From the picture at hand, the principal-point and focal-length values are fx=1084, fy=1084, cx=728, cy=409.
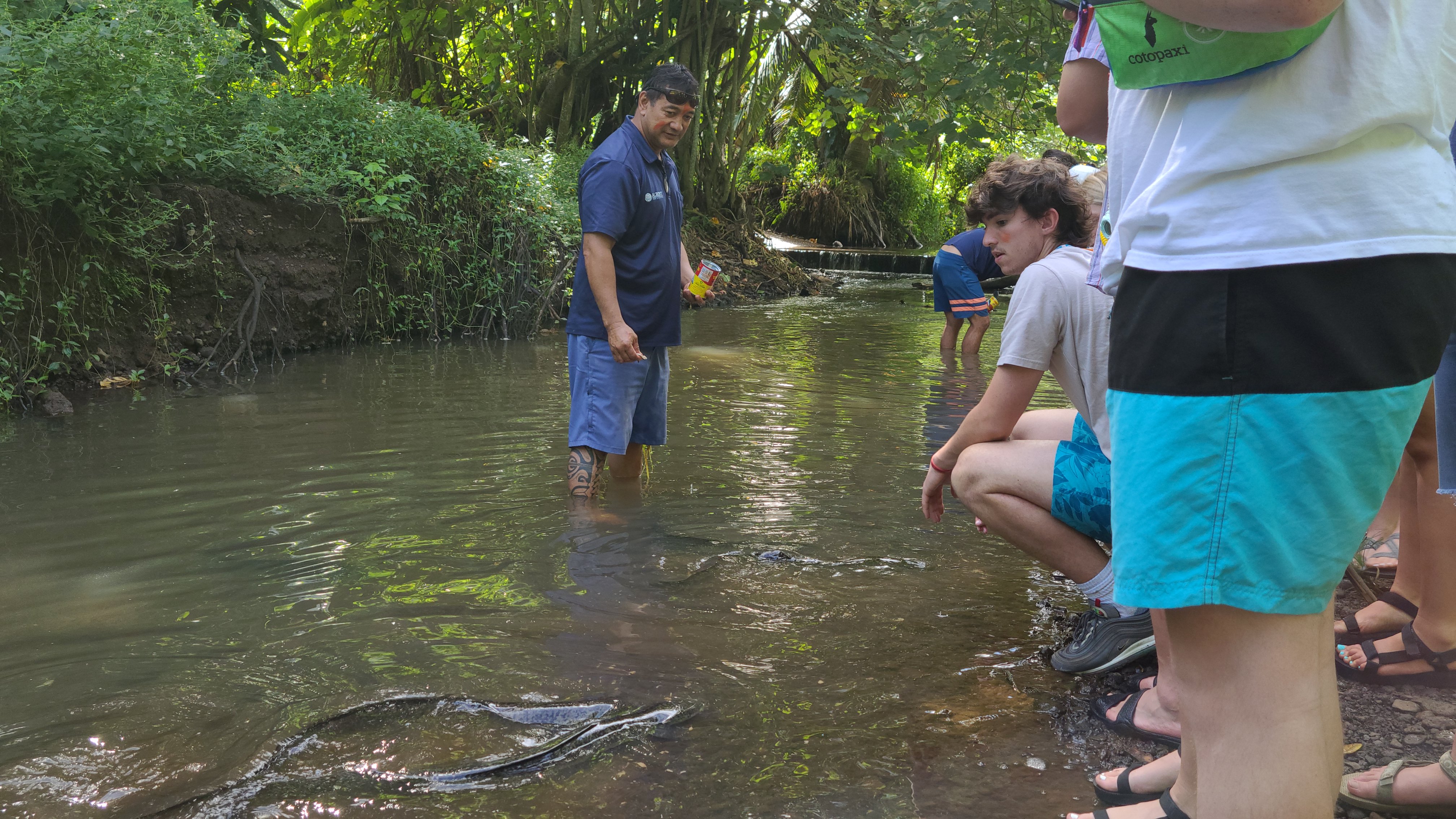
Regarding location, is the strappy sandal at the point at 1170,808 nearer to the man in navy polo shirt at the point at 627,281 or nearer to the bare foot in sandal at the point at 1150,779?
Result: the bare foot in sandal at the point at 1150,779

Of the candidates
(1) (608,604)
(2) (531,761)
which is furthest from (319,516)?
(2) (531,761)

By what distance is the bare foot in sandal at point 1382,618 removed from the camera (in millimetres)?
2881

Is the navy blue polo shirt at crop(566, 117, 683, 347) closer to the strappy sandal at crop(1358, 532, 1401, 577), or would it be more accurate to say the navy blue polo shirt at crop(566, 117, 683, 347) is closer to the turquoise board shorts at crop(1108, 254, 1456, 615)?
the strappy sandal at crop(1358, 532, 1401, 577)

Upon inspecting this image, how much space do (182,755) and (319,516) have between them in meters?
2.16

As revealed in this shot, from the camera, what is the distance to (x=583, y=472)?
468cm

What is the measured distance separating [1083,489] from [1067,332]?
410 mm

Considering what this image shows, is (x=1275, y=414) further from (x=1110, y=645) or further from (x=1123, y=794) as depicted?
(x=1110, y=645)

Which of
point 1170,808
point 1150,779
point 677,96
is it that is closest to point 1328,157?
point 1170,808

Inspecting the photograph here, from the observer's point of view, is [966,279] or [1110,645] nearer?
[1110,645]

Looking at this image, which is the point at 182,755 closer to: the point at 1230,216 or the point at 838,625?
the point at 838,625

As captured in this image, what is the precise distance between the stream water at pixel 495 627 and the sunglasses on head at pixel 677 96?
67.7 inches

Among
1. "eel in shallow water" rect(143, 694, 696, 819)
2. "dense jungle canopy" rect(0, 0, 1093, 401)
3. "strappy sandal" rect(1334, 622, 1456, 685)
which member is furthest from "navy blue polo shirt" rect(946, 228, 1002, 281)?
"eel in shallow water" rect(143, 694, 696, 819)

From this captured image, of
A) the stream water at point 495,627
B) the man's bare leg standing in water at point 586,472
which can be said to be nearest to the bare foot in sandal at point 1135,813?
the stream water at point 495,627

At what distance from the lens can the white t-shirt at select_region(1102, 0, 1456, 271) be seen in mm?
1379
